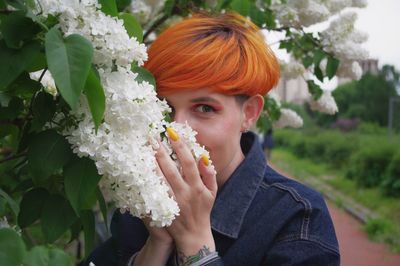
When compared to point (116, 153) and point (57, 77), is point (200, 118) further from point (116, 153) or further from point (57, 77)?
point (57, 77)

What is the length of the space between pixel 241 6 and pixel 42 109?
1.39m

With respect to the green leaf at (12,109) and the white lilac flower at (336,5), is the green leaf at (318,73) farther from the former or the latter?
the green leaf at (12,109)

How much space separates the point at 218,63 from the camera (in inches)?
61.7

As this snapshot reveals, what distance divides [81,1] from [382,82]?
29358 mm

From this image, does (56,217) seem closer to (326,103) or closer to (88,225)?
(88,225)

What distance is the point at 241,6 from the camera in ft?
7.68

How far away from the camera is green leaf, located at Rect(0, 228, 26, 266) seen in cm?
84

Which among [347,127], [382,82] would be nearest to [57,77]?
[347,127]

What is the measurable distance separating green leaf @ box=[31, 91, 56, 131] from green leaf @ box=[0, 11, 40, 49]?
163mm

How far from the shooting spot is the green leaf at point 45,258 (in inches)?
34.2

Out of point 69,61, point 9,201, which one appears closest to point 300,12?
point 9,201

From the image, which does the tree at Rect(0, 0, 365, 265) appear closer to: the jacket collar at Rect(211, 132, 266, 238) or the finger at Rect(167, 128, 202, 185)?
the finger at Rect(167, 128, 202, 185)

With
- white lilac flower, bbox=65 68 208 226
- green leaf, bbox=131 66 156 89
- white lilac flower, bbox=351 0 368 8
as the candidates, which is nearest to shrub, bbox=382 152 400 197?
white lilac flower, bbox=351 0 368 8

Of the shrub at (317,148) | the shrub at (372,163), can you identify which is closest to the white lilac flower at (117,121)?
the shrub at (372,163)
